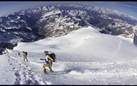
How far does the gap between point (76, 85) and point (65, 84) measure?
111cm

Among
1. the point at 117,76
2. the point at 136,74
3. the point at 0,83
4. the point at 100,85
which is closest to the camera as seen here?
the point at 0,83

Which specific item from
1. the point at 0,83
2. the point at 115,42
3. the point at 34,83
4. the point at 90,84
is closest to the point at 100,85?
the point at 90,84

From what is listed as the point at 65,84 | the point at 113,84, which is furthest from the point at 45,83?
the point at 113,84

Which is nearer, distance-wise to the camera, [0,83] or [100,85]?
[0,83]

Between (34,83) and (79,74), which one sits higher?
(34,83)

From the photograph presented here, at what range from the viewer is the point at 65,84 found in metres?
12.1

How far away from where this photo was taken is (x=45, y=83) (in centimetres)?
1191

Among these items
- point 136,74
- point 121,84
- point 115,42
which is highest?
point 121,84

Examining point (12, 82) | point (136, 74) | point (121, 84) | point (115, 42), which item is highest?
point (12, 82)

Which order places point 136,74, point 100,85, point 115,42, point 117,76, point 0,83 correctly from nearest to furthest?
point 0,83 < point 100,85 < point 117,76 < point 136,74 < point 115,42

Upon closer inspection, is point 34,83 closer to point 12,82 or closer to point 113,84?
point 12,82

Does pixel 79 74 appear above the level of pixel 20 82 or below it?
below

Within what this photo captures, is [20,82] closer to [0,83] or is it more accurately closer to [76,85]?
[0,83]

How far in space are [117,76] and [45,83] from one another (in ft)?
30.9
